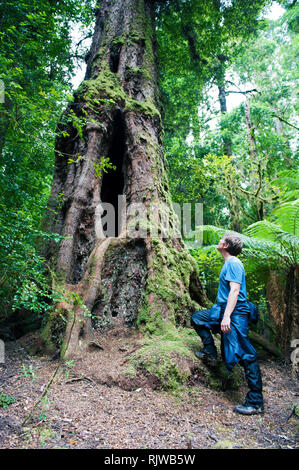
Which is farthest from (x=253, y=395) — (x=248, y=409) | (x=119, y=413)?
(x=119, y=413)

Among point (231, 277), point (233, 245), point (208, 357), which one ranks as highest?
point (233, 245)

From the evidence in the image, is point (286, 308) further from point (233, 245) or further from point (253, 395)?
point (253, 395)

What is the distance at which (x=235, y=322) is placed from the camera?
2906mm

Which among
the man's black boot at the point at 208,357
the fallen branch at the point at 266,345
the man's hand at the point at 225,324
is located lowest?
the fallen branch at the point at 266,345

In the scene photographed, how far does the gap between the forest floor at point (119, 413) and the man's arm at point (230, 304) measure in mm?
→ 651

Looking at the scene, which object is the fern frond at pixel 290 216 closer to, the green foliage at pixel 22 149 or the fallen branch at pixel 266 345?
the fallen branch at pixel 266 345

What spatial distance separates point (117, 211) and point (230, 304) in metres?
2.92

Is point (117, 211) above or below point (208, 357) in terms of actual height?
above

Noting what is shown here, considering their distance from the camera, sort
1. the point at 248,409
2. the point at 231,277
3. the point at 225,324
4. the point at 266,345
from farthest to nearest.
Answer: the point at 266,345, the point at 231,277, the point at 225,324, the point at 248,409

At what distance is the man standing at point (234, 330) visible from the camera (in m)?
2.70

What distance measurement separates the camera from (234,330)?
2877mm

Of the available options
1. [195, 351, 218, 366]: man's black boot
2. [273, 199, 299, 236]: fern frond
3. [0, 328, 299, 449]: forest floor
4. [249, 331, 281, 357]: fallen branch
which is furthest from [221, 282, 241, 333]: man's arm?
[273, 199, 299, 236]: fern frond

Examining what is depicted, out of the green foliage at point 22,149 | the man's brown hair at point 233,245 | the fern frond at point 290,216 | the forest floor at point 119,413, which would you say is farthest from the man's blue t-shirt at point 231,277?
the fern frond at point 290,216

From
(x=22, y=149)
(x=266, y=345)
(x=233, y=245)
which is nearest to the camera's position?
(x=233, y=245)
